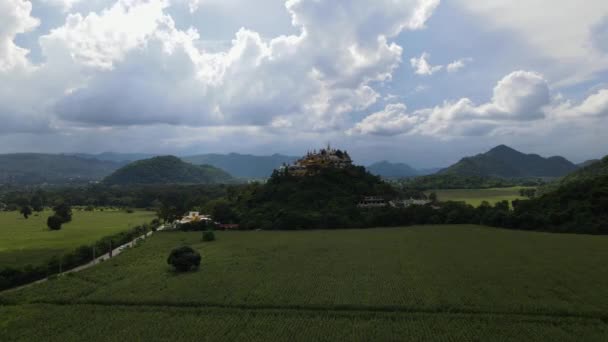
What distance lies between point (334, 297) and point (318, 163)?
68.3 meters

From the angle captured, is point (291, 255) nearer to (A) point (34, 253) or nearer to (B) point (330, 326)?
(B) point (330, 326)

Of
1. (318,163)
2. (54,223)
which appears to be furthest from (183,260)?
(318,163)

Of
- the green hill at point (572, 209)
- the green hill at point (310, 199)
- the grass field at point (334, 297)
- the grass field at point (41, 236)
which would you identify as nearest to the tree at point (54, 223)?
the grass field at point (41, 236)

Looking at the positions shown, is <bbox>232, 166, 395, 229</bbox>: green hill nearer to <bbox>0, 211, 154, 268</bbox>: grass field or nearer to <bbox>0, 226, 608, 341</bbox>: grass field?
<bbox>0, 226, 608, 341</bbox>: grass field

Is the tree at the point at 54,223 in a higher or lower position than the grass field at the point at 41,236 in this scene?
higher

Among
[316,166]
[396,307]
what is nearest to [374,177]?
[316,166]

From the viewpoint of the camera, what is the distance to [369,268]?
41.0 m

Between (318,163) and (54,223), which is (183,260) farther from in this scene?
(318,163)

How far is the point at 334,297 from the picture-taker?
31.3 m

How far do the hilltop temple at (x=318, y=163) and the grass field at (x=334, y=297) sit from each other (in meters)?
46.7

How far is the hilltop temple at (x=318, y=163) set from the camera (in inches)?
3802

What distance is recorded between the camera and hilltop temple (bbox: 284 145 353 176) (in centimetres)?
9656

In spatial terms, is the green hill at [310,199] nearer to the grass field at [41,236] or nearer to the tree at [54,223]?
the grass field at [41,236]

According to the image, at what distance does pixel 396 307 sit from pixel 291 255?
20.9 m
